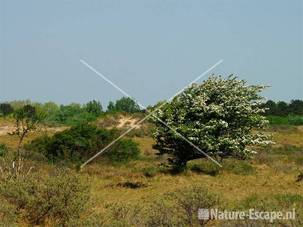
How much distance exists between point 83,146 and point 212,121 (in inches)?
358

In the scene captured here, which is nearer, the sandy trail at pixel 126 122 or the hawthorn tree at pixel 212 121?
the hawthorn tree at pixel 212 121

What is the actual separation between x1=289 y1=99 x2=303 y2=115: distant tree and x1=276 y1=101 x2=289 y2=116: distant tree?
0.72 metres

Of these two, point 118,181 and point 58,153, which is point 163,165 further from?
point 58,153

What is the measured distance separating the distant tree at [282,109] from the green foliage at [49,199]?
80.5m

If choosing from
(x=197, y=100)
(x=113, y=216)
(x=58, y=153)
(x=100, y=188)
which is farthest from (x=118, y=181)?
(x=113, y=216)

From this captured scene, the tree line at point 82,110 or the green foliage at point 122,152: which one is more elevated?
the tree line at point 82,110

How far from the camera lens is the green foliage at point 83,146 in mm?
32844

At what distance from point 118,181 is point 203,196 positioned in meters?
13.0

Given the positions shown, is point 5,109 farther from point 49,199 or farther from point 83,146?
point 49,199

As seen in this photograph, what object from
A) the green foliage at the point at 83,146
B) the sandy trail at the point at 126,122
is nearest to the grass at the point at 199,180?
the green foliage at the point at 83,146

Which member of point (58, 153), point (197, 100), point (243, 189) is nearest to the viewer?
point (243, 189)

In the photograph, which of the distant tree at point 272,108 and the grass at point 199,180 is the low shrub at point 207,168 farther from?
the distant tree at point 272,108

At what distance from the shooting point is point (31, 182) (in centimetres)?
1371

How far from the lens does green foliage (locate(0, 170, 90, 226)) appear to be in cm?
1257
